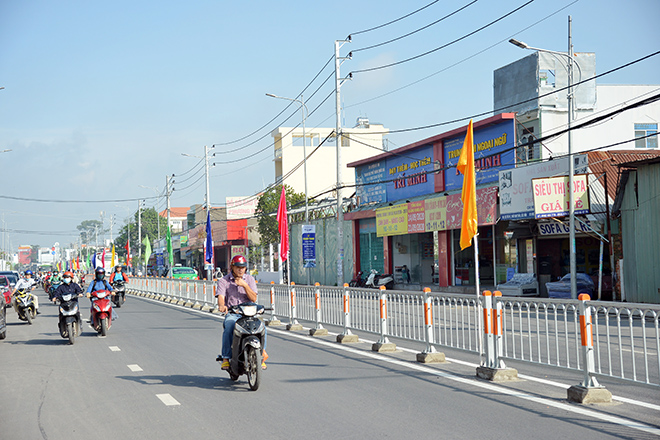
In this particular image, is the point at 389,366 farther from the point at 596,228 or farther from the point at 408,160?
the point at 408,160

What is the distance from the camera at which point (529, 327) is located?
8.89 meters

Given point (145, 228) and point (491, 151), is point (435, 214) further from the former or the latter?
point (145, 228)

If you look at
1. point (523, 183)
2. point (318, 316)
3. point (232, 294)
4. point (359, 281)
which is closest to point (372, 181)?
point (359, 281)

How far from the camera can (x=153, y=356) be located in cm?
1208

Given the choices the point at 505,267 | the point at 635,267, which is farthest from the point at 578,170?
the point at 505,267

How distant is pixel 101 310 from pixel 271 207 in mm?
40493

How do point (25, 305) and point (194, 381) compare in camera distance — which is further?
point (25, 305)

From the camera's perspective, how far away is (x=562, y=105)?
31641 mm

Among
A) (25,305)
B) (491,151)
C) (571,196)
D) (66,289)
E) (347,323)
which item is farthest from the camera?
(491,151)

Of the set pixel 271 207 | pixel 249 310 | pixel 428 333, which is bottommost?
pixel 428 333

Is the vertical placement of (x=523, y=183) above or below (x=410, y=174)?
below

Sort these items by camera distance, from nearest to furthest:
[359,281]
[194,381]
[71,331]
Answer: [194,381] → [71,331] → [359,281]

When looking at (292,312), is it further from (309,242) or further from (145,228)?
(145,228)

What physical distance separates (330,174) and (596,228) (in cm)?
5078
